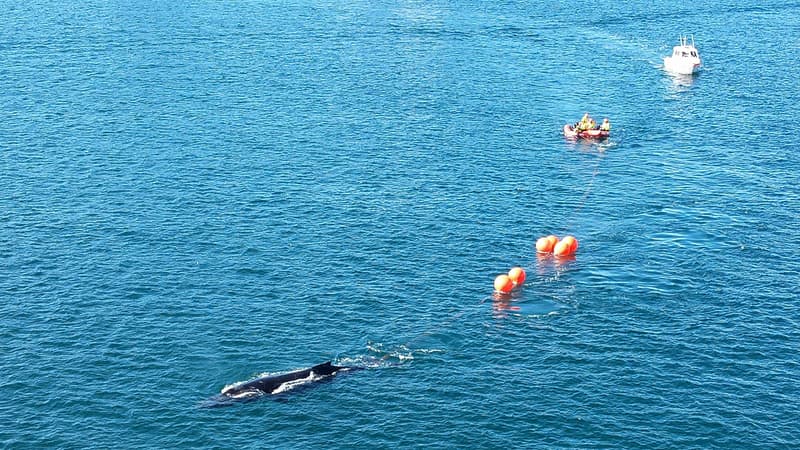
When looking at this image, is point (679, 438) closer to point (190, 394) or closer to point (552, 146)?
point (190, 394)

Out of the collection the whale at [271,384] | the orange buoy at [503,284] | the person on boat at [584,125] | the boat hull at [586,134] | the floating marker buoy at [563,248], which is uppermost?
the person on boat at [584,125]

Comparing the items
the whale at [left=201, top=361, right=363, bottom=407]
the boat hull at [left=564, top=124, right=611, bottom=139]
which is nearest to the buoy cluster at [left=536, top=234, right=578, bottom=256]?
the whale at [left=201, top=361, right=363, bottom=407]

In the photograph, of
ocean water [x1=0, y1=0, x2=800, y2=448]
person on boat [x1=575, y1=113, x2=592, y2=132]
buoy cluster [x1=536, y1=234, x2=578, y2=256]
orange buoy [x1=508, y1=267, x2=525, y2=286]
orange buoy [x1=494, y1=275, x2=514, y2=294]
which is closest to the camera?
ocean water [x1=0, y1=0, x2=800, y2=448]

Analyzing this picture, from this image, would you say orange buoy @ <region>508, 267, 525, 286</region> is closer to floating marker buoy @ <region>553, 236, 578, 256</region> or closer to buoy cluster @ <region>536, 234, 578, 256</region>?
floating marker buoy @ <region>553, 236, 578, 256</region>

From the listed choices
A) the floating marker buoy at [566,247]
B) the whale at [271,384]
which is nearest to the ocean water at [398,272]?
the whale at [271,384]

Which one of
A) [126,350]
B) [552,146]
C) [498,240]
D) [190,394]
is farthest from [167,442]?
[552,146]

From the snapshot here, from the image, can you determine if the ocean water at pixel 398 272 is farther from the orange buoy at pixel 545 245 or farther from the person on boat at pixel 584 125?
the person on boat at pixel 584 125

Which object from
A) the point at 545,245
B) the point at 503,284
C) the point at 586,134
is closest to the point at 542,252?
the point at 545,245

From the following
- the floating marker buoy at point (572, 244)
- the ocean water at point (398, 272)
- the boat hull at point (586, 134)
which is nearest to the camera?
the ocean water at point (398, 272)
